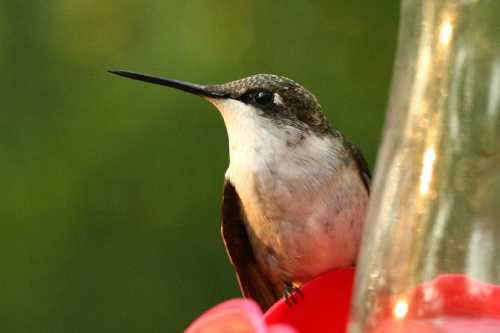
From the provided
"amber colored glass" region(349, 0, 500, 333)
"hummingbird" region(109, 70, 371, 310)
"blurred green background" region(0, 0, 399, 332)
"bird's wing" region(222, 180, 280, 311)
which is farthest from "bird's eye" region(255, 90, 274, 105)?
"blurred green background" region(0, 0, 399, 332)

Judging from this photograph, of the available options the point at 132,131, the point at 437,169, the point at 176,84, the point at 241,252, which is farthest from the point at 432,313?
the point at 132,131

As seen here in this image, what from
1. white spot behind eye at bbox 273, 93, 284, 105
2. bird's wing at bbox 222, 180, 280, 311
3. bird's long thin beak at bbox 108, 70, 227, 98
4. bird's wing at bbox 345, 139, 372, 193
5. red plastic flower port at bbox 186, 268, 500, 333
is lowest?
bird's wing at bbox 222, 180, 280, 311

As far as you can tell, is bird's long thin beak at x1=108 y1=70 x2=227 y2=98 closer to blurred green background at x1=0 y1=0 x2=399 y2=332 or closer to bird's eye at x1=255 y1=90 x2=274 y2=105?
bird's eye at x1=255 y1=90 x2=274 y2=105

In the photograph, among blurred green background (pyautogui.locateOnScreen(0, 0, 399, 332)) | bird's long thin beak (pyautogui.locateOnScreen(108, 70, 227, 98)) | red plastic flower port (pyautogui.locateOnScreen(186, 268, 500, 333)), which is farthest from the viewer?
blurred green background (pyautogui.locateOnScreen(0, 0, 399, 332))

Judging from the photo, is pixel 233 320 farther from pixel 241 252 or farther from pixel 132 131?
pixel 132 131

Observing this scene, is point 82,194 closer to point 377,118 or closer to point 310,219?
point 377,118

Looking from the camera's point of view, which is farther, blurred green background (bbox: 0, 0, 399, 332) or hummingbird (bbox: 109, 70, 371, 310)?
blurred green background (bbox: 0, 0, 399, 332)

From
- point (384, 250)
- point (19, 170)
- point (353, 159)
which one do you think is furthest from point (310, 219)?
point (19, 170)
